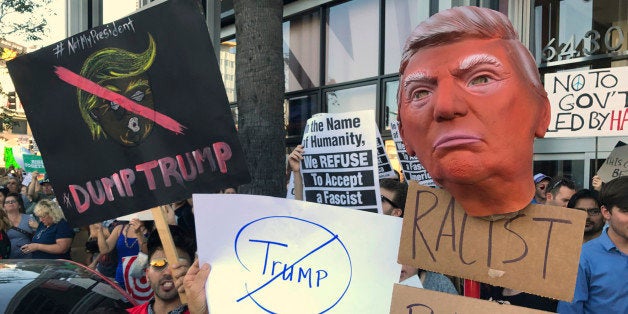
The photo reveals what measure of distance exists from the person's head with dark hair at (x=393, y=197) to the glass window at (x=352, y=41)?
5666mm

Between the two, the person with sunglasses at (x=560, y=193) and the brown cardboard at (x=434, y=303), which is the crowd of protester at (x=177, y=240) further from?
the brown cardboard at (x=434, y=303)

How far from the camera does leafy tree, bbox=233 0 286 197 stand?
476 centimetres

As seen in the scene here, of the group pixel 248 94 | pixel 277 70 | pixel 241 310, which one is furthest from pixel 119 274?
pixel 241 310

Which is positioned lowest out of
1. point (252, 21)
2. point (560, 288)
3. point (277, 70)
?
point (560, 288)

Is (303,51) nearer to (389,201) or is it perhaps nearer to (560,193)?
(560,193)

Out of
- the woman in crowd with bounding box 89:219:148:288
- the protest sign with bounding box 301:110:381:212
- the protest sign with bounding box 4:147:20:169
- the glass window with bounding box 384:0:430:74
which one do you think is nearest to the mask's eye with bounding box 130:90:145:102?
the protest sign with bounding box 301:110:381:212

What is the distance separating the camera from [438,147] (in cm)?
146

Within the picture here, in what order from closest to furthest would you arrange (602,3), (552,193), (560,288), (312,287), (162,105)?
(560,288) → (312,287) → (162,105) → (552,193) → (602,3)

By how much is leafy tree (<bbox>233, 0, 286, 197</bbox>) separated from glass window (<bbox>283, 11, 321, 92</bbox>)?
5.35 metres

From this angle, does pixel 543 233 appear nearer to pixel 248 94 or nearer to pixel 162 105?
pixel 162 105

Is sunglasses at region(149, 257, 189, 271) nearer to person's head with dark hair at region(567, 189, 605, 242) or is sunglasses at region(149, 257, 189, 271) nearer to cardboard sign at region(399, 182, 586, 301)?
cardboard sign at region(399, 182, 586, 301)

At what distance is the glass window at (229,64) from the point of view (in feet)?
39.4

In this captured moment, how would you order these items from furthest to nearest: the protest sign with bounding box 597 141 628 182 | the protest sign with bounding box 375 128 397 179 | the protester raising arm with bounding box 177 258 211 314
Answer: the protest sign with bounding box 597 141 628 182 → the protest sign with bounding box 375 128 397 179 → the protester raising arm with bounding box 177 258 211 314

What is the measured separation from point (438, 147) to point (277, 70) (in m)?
3.48
